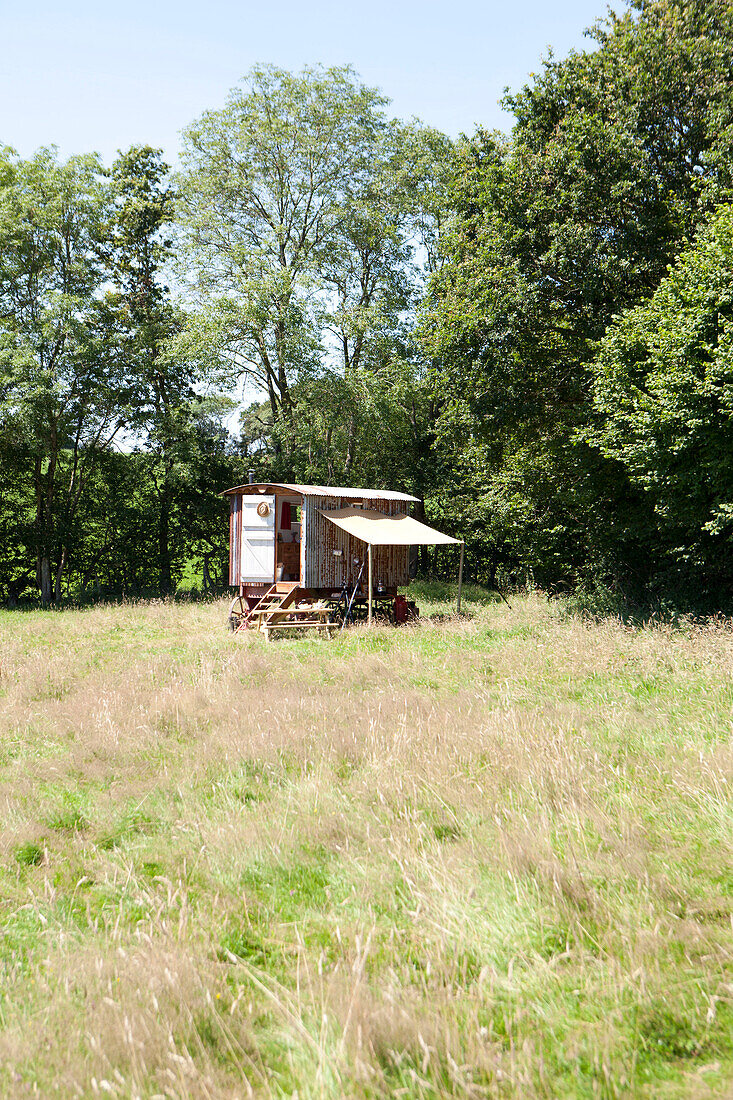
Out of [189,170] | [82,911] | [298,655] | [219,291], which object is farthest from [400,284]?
[82,911]

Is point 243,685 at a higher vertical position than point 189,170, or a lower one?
lower

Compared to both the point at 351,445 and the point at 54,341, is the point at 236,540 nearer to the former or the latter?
the point at 351,445

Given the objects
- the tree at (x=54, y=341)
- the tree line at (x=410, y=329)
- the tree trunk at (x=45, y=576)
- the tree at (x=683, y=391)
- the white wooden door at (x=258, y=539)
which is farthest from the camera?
the tree trunk at (x=45, y=576)

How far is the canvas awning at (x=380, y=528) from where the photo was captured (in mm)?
16891

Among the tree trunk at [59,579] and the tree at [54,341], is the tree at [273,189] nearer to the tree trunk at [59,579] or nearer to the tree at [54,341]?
the tree at [54,341]

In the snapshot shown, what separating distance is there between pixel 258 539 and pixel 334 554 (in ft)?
6.86

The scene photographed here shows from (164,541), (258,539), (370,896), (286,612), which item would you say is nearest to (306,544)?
(258,539)

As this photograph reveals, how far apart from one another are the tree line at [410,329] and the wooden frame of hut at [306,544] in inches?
146

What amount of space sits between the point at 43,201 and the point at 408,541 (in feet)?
63.1

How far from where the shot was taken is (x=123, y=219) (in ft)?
89.7

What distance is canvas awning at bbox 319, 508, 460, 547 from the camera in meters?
16.9

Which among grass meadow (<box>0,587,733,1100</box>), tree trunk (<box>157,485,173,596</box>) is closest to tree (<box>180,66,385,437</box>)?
tree trunk (<box>157,485,173,596</box>)

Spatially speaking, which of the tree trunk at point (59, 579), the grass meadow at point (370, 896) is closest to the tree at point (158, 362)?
the tree trunk at point (59, 579)

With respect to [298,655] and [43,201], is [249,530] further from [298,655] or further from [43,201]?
[43,201]
